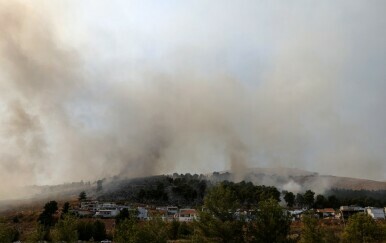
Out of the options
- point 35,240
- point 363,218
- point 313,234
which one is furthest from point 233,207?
point 35,240

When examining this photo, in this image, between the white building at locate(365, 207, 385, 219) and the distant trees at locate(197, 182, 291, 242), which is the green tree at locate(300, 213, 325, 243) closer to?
the distant trees at locate(197, 182, 291, 242)

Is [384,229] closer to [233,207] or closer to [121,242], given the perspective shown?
[233,207]

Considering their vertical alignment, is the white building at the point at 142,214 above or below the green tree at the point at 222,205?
below

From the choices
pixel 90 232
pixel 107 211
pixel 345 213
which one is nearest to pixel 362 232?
pixel 90 232

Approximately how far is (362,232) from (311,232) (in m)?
17.5

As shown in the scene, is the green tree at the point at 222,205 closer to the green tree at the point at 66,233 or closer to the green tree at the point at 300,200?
the green tree at the point at 66,233

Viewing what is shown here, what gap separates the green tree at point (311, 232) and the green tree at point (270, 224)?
121 inches

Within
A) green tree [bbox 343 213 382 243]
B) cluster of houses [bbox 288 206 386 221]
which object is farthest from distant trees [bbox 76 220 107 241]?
cluster of houses [bbox 288 206 386 221]

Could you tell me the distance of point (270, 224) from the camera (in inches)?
2131

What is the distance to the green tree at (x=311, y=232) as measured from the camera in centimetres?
5447

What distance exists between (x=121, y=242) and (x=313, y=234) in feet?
95.8

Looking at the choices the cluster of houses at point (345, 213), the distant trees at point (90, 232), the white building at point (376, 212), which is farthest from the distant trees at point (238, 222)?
the white building at point (376, 212)

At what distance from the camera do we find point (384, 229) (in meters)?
67.9

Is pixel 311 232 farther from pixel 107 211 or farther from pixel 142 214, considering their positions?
pixel 107 211
